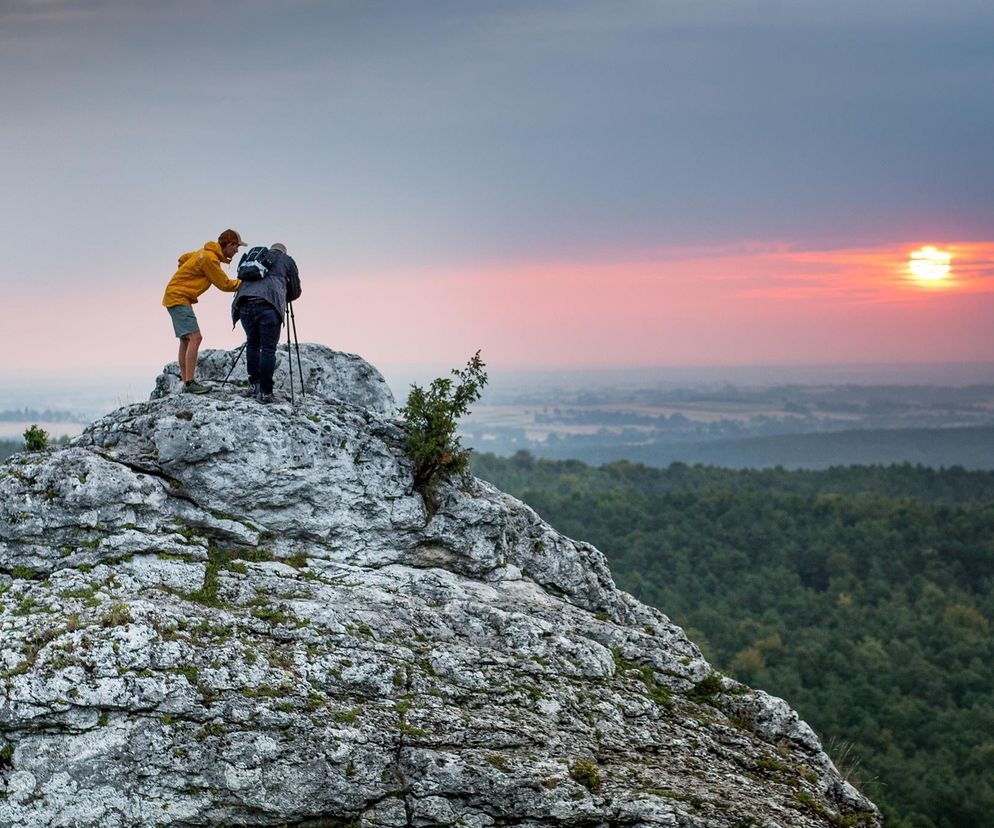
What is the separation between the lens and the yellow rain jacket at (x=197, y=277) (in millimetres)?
17109

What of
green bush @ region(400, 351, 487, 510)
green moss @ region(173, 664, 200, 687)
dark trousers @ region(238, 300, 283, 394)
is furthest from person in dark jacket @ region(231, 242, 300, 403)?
green moss @ region(173, 664, 200, 687)

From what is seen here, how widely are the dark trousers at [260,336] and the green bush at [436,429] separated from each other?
88.6 inches

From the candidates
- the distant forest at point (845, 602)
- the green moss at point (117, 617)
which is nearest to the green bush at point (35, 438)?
the green moss at point (117, 617)

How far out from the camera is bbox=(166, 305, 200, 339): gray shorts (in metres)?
17.2

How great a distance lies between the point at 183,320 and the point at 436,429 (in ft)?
15.1

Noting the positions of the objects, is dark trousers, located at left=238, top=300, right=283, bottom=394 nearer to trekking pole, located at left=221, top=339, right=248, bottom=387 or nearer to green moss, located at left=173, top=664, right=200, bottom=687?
trekking pole, located at left=221, top=339, right=248, bottom=387

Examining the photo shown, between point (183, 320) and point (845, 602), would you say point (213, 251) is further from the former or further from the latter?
point (845, 602)

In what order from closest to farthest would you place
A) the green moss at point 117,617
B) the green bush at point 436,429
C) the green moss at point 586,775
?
the green moss at point 586,775, the green moss at point 117,617, the green bush at point 436,429

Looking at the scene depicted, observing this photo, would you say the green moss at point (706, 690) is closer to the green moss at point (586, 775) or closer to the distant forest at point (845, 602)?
the green moss at point (586, 775)

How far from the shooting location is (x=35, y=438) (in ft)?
52.4

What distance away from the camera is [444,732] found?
12375mm

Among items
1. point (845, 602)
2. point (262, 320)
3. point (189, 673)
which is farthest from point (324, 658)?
point (845, 602)

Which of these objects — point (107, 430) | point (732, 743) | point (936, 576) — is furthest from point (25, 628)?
point (936, 576)

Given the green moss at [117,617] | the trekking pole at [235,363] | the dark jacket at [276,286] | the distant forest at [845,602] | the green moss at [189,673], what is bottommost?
the distant forest at [845,602]
